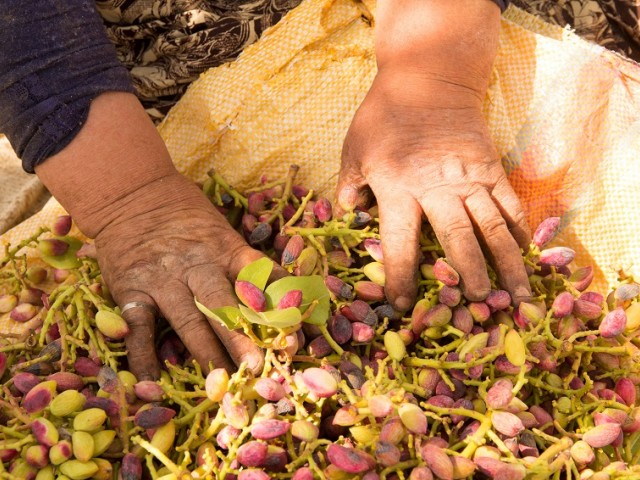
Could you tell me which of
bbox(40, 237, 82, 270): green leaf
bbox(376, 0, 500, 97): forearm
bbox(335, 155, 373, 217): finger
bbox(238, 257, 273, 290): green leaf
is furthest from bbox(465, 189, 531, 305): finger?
bbox(40, 237, 82, 270): green leaf

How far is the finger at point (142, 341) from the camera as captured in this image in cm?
115

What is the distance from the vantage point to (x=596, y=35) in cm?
195

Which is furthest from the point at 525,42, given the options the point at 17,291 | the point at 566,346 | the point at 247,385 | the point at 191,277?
the point at 17,291

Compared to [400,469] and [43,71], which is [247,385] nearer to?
[400,469]

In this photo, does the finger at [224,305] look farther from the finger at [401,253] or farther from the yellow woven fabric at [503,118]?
the yellow woven fabric at [503,118]

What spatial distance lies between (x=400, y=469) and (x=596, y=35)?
5.14 feet

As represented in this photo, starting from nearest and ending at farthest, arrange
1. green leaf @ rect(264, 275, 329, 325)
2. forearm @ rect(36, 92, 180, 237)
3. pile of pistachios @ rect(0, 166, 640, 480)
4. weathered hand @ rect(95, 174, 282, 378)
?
1. pile of pistachios @ rect(0, 166, 640, 480)
2. green leaf @ rect(264, 275, 329, 325)
3. weathered hand @ rect(95, 174, 282, 378)
4. forearm @ rect(36, 92, 180, 237)

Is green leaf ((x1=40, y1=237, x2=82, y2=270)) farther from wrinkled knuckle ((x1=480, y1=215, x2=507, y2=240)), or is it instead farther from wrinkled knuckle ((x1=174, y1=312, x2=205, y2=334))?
wrinkled knuckle ((x1=480, y1=215, x2=507, y2=240))

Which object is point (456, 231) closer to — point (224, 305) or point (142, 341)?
point (224, 305)

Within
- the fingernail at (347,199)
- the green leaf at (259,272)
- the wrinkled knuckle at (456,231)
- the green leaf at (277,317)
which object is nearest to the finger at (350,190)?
the fingernail at (347,199)

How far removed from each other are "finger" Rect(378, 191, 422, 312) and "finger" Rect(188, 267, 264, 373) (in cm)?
28

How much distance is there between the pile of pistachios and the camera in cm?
94

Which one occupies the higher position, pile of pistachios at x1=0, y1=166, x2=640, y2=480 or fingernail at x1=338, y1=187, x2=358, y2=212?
fingernail at x1=338, y1=187, x2=358, y2=212

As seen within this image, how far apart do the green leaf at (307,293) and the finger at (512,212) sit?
46cm
